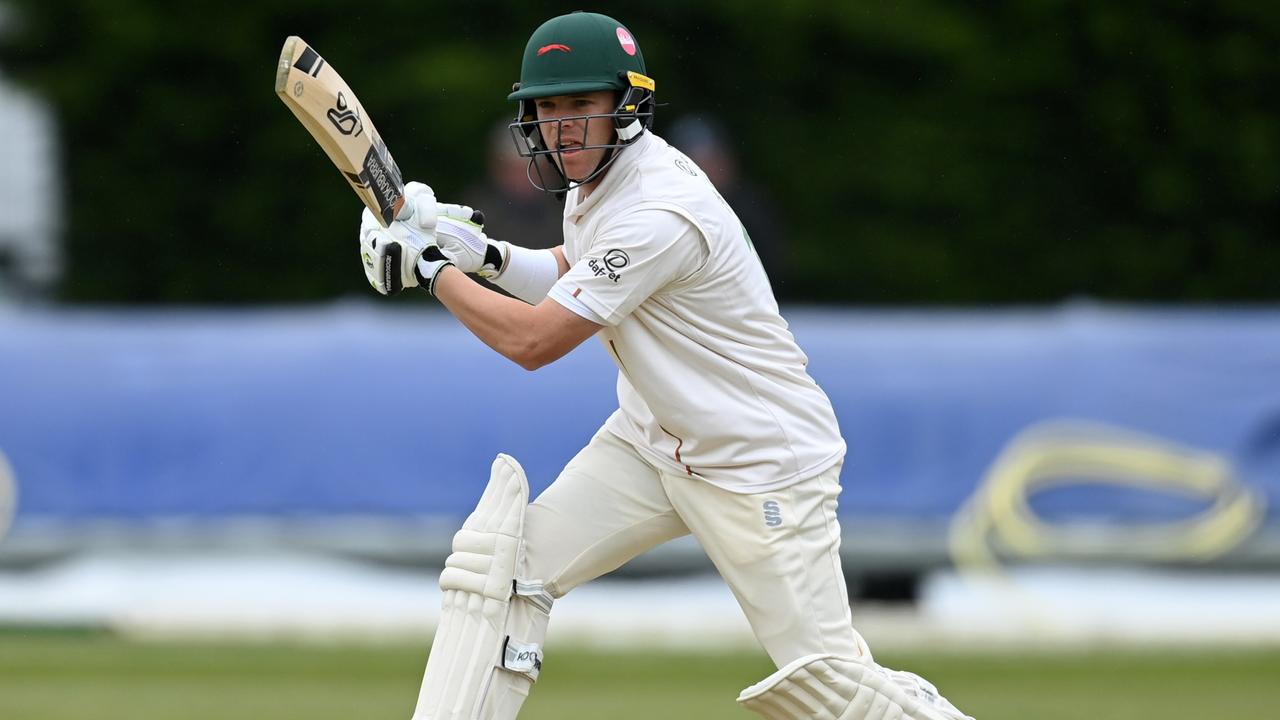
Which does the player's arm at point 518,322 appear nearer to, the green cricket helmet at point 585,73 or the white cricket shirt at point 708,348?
the white cricket shirt at point 708,348

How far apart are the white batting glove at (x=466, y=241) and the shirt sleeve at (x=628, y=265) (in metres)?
0.39

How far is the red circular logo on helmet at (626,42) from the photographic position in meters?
4.31

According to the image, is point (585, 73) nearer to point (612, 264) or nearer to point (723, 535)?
point (612, 264)

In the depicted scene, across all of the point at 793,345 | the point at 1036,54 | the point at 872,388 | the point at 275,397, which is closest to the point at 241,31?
the point at 1036,54

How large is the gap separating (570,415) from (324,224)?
5874 millimetres

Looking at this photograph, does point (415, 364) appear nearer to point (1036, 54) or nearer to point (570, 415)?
point (570, 415)

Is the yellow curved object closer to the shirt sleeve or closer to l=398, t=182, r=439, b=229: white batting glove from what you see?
the shirt sleeve

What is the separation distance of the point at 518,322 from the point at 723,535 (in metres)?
0.61

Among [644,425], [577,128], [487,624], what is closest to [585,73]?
[577,128]

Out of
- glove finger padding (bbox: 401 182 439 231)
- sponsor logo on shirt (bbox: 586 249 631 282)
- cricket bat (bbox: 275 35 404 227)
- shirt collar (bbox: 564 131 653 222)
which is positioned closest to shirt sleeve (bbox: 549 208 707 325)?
sponsor logo on shirt (bbox: 586 249 631 282)

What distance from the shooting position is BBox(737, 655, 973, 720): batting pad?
411 centimetres

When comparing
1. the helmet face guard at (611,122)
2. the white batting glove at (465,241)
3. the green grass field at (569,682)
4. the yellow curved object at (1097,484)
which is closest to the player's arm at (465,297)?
the white batting glove at (465,241)

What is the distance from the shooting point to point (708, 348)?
13.9ft

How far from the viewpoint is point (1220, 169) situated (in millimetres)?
12820
